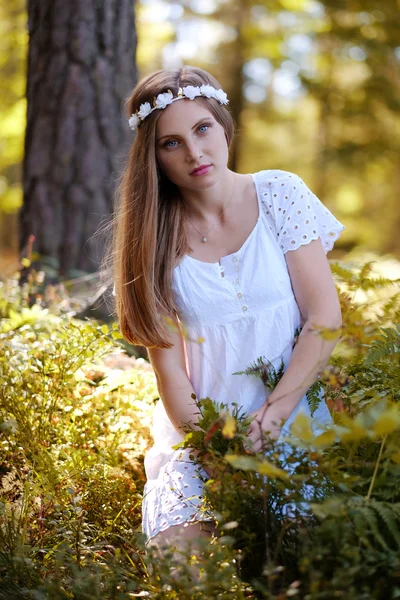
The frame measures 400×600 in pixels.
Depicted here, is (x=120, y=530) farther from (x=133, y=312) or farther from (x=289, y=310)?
(x=289, y=310)

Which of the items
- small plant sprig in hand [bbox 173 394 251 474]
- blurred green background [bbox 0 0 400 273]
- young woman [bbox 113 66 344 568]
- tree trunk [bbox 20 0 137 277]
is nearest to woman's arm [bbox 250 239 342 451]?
young woman [bbox 113 66 344 568]

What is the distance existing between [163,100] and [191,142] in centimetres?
21

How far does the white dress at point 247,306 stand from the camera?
252 centimetres

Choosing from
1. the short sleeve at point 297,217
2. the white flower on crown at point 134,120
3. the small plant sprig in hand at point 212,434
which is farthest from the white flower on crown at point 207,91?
the small plant sprig in hand at point 212,434

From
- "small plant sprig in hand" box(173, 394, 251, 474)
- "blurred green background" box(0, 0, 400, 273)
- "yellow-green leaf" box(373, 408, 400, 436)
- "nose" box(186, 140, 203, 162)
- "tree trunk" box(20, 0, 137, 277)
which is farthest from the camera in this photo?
"blurred green background" box(0, 0, 400, 273)

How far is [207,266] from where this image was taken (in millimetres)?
2611

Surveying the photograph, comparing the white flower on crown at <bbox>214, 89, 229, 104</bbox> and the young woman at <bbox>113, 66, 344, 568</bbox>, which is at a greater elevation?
the white flower on crown at <bbox>214, 89, 229, 104</bbox>

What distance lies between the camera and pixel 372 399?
6.84 feet

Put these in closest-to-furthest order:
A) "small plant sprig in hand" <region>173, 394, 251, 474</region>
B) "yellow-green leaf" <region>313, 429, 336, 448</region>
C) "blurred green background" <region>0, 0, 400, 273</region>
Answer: "yellow-green leaf" <region>313, 429, 336, 448</region> → "small plant sprig in hand" <region>173, 394, 251, 474</region> → "blurred green background" <region>0, 0, 400, 273</region>

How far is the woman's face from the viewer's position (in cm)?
251

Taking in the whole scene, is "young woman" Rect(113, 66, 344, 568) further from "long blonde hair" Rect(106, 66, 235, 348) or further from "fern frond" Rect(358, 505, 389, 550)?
"fern frond" Rect(358, 505, 389, 550)

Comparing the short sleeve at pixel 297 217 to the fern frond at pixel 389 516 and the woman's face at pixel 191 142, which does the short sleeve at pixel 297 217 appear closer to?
the woman's face at pixel 191 142

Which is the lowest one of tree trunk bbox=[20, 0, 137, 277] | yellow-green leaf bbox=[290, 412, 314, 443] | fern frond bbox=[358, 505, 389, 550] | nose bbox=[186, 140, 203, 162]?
fern frond bbox=[358, 505, 389, 550]

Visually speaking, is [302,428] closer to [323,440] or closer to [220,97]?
[323,440]
